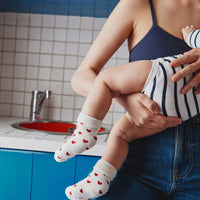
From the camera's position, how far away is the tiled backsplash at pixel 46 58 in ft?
5.52

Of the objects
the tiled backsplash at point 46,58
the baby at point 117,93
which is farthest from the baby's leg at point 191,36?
the tiled backsplash at point 46,58

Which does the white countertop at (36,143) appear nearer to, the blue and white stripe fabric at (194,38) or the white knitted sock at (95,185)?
the white knitted sock at (95,185)

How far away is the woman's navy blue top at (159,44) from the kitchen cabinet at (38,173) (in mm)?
607

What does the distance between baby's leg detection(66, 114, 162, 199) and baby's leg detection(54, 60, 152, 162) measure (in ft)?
0.24

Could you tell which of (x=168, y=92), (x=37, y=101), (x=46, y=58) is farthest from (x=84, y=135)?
(x=46, y=58)

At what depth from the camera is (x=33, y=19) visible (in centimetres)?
169

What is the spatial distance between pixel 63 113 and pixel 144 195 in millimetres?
1145

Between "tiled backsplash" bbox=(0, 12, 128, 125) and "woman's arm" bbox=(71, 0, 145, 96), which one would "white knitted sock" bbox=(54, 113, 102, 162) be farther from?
"tiled backsplash" bbox=(0, 12, 128, 125)

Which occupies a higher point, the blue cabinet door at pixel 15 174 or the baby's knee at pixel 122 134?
the baby's knee at pixel 122 134

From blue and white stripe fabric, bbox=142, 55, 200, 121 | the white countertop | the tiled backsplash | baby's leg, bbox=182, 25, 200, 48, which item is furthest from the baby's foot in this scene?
the tiled backsplash

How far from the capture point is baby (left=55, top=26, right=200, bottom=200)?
59cm

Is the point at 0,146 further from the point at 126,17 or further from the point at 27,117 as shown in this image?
the point at 126,17

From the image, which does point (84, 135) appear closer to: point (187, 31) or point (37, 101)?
point (187, 31)

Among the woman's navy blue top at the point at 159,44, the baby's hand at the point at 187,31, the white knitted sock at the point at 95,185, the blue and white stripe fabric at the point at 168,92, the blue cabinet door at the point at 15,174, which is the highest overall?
the baby's hand at the point at 187,31
